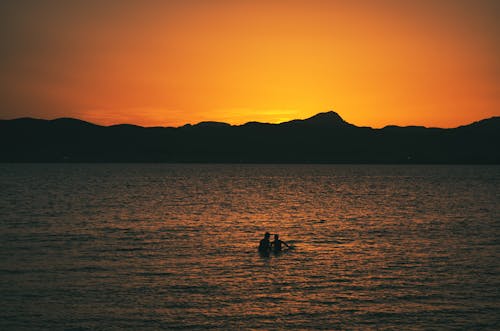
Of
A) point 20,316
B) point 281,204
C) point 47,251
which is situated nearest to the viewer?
point 20,316

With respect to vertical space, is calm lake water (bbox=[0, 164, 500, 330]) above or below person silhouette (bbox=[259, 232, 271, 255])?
below

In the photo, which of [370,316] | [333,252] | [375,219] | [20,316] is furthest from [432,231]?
[20,316]

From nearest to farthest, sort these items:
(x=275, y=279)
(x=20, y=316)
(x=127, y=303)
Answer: (x=20, y=316), (x=127, y=303), (x=275, y=279)

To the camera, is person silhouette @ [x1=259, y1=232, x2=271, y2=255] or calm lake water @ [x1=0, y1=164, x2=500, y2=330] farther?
person silhouette @ [x1=259, y1=232, x2=271, y2=255]

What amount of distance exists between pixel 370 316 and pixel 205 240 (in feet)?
79.6

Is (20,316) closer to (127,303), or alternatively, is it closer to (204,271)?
(127,303)

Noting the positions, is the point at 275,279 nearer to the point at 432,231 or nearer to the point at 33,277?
the point at 33,277

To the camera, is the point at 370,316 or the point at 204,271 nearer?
the point at 370,316

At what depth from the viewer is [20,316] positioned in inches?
925

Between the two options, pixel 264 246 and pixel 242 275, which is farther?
pixel 264 246

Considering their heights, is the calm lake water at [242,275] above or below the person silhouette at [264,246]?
below

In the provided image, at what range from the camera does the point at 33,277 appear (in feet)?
100

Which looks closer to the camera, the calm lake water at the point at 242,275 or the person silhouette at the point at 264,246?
the calm lake water at the point at 242,275

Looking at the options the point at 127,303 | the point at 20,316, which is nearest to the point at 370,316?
the point at 127,303
